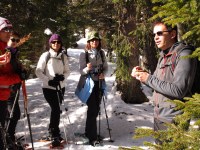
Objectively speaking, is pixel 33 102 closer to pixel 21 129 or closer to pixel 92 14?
pixel 21 129

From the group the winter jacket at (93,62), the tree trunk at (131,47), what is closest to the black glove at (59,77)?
the winter jacket at (93,62)

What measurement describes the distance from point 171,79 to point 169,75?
0.06m

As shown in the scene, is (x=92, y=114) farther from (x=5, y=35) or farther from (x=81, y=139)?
(x=5, y=35)

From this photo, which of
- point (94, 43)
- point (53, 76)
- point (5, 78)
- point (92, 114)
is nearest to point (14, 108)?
point (5, 78)

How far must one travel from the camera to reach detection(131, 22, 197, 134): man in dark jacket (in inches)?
112

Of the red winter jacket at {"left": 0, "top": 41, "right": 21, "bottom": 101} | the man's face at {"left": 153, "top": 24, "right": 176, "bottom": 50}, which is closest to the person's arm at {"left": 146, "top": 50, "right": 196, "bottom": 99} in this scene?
the man's face at {"left": 153, "top": 24, "right": 176, "bottom": 50}

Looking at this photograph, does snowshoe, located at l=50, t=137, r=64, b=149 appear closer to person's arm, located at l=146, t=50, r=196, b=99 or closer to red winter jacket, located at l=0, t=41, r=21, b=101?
red winter jacket, located at l=0, t=41, r=21, b=101

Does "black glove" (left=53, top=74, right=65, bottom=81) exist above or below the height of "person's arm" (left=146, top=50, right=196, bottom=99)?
below

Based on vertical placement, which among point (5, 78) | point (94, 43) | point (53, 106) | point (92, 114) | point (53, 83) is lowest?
point (92, 114)

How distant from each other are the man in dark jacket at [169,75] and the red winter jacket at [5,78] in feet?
8.82

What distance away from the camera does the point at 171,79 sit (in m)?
3.09

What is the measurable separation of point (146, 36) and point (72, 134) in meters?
3.81

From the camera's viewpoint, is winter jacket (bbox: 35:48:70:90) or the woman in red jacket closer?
the woman in red jacket

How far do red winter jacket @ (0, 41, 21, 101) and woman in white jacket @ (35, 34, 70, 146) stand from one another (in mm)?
1126
